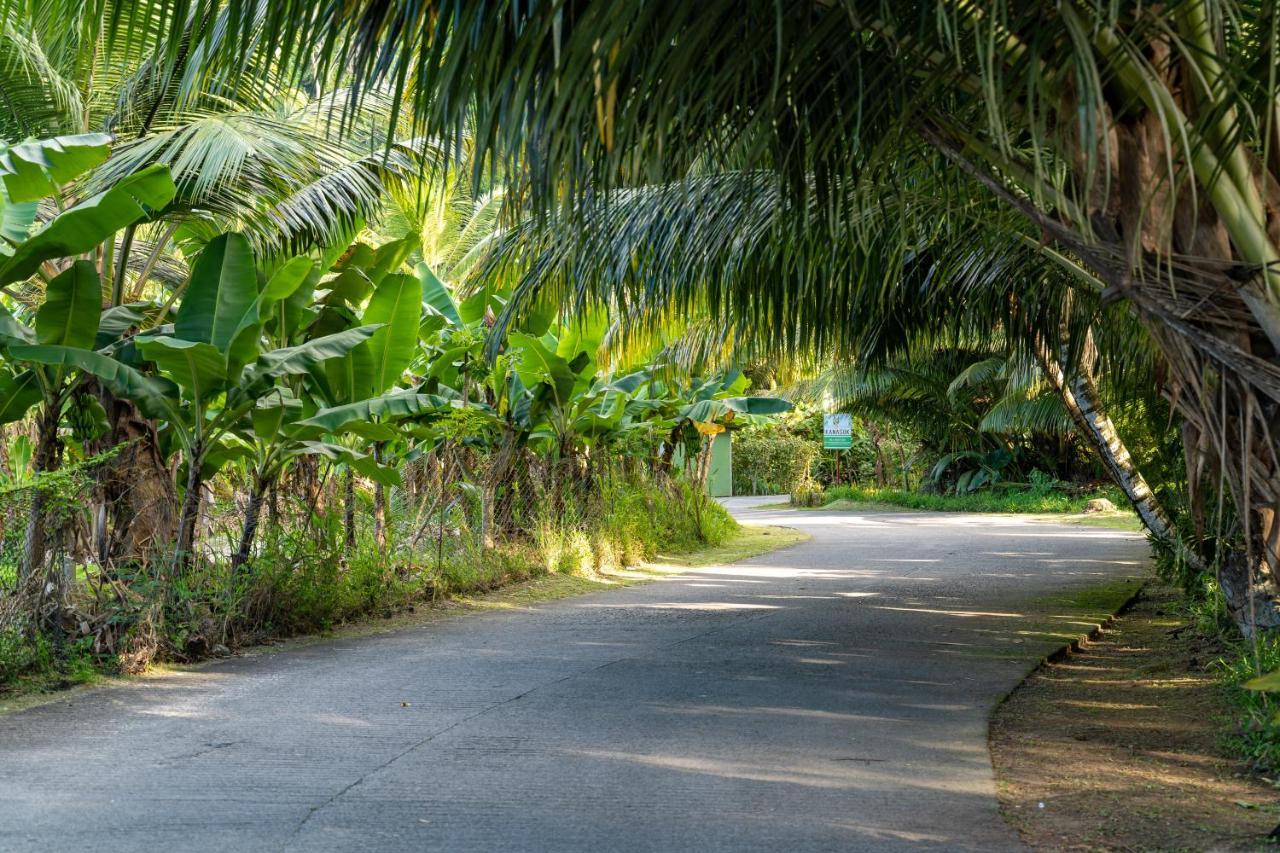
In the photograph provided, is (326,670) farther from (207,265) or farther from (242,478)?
(242,478)

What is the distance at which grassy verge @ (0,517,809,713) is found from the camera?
7.13 meters

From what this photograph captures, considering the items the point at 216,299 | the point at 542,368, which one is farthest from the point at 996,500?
the point at 216,299

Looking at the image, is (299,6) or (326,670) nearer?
(299,6)

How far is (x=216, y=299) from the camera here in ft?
27.3

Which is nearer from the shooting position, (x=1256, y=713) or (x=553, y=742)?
(x=1256, y=713)

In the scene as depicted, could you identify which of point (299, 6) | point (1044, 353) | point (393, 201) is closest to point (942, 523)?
point (1044, 353)

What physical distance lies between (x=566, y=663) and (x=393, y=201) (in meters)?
5.17

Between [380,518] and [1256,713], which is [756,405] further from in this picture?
[1256,713]

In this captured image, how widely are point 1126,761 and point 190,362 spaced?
6059mm

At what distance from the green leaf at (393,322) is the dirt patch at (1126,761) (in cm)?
556

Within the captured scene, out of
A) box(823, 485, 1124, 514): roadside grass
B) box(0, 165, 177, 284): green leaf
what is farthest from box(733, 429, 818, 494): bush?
box(0, 165, 177, 284): green leaf

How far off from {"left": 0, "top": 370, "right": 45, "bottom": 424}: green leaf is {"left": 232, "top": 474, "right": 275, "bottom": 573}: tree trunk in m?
1.84

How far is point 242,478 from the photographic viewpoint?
11.4 meters

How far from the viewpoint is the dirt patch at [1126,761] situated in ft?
15.0
